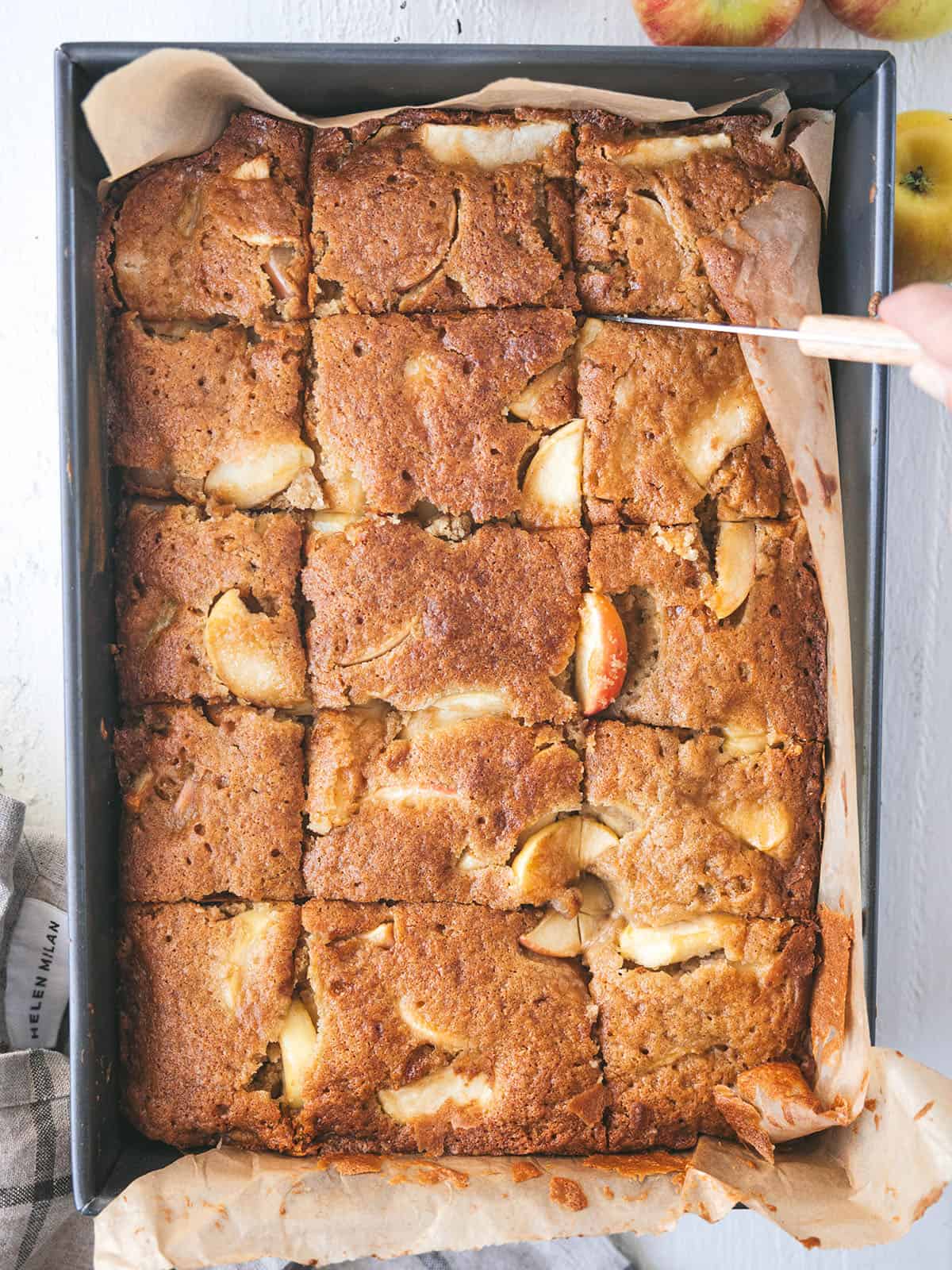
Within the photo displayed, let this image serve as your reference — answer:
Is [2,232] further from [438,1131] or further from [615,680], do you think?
[438,1131]

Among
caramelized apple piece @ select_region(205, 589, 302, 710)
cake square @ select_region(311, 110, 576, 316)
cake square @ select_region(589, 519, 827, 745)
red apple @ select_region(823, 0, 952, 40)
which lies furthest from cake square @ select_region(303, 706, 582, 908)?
red apple @ select_region(823, 0, 952, 40)

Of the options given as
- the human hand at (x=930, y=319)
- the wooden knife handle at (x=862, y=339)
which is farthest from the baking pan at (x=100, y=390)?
the human hand at (x=930, y=319)

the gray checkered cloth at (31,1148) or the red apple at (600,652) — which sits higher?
the red apple at (600,652)

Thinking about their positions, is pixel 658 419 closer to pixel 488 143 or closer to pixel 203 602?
pixel 488 143

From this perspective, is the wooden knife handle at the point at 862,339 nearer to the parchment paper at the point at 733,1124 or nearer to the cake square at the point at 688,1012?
the parchment paper at the point at 733,1124

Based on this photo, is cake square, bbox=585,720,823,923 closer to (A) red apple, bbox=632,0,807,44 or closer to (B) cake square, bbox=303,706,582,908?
(B) cake square, bbox=303,706,582,908

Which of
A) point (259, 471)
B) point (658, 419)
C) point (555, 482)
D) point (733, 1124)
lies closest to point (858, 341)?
→ point (658, 419)

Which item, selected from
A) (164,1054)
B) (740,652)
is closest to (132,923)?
(164,1054)
